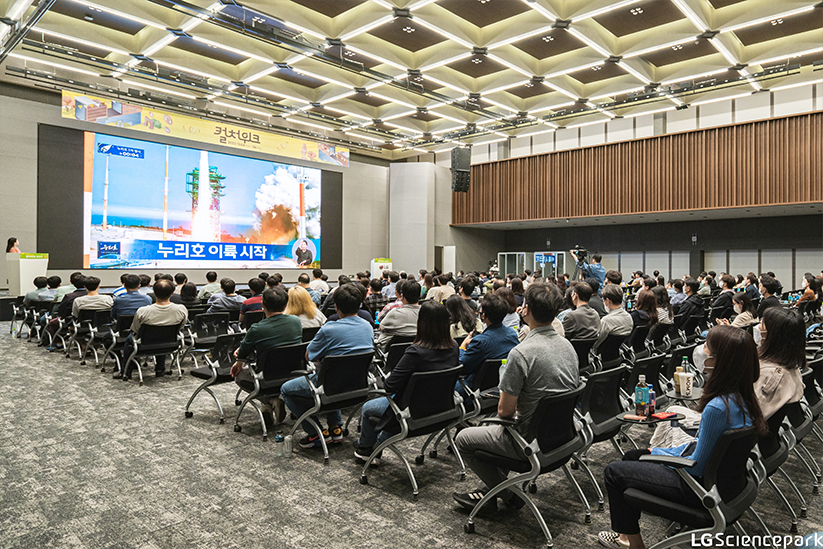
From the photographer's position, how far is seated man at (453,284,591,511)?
270 centimetres

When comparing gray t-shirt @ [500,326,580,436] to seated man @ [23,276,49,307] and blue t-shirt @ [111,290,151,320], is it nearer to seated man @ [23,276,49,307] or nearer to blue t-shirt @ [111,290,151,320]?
blue t-shirt @ [111,290,151,320]

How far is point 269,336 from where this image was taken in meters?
4.35

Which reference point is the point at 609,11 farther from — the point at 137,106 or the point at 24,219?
the point at 24,219

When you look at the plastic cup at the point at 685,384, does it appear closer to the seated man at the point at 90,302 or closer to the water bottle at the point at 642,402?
the water bottle at the point at 642,402

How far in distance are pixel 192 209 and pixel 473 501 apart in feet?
45.1

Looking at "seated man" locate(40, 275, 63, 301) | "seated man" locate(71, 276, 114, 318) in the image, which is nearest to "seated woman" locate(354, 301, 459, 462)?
"seated man" locate(71, 276, 114, 318)

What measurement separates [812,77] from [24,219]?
67.0 ft

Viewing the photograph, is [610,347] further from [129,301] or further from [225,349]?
[129,301]

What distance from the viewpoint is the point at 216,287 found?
921 centimetres

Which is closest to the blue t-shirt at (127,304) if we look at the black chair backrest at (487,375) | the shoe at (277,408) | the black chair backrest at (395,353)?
the shoe at (277,408)

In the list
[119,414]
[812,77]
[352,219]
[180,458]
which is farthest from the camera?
[352,219]

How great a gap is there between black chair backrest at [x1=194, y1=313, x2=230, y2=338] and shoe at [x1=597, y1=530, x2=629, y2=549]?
5259 millimetres

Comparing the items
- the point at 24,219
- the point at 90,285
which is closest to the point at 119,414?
the point at 90,285

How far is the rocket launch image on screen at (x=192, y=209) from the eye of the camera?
42.5 ft
